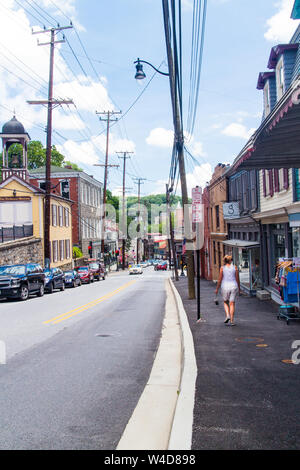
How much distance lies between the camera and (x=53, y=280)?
2828 cm

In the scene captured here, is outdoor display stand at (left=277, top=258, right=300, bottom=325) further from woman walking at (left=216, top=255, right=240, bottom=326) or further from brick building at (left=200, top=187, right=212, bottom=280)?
brick building at (left=200, top=187, right=212, bottom=280)

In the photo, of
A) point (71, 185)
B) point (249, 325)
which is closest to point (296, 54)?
point (249, 325)

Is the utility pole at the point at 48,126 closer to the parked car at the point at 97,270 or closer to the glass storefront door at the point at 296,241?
the parked car at the point at 97,270

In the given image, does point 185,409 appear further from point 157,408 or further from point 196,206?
point 196,206

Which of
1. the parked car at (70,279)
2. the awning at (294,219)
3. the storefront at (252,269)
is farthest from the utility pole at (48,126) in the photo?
the awning at (294,219)

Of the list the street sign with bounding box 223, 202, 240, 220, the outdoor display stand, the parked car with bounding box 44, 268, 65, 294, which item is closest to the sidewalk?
the outdoor display stand

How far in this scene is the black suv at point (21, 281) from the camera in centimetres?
2156

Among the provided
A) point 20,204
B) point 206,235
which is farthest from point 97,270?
point 206,235

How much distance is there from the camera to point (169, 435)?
180 inches

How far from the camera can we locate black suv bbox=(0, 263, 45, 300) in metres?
21.6

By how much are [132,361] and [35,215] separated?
120ft

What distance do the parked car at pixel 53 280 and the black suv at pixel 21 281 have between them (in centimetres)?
202

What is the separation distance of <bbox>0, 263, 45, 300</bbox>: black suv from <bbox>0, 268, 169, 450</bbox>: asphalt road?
27.3 feet

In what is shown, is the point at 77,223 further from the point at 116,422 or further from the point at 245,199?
the point at 116,422
